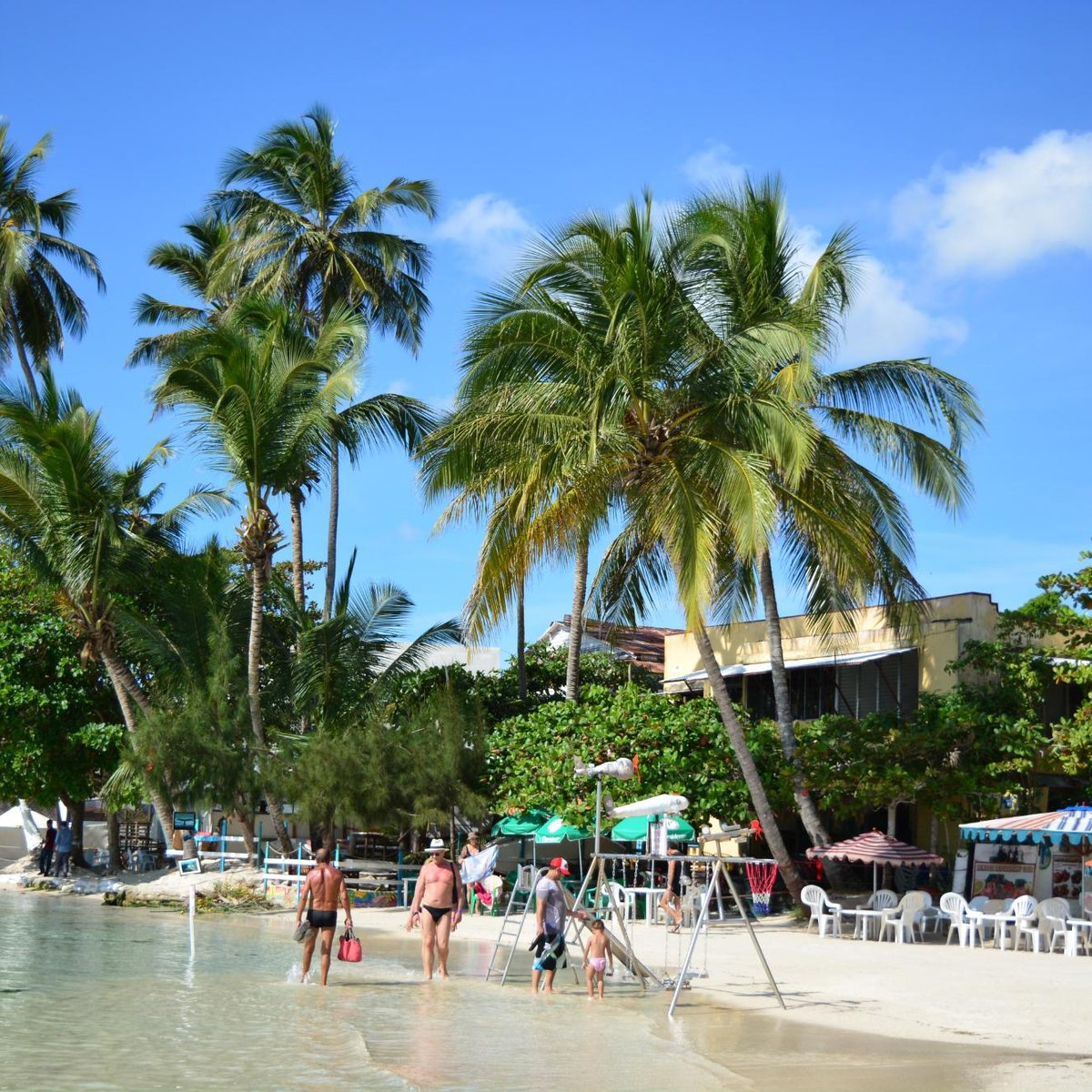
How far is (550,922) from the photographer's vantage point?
14.2 meters

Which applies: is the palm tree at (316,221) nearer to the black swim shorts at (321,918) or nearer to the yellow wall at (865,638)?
the yellow wall at (865,638)

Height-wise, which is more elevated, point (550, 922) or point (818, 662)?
point (818, 662)

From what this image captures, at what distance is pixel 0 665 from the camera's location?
30.1m

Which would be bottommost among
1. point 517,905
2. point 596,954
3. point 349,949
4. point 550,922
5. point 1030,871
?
point 517,905

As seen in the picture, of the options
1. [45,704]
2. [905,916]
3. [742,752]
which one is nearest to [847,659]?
[742,752]

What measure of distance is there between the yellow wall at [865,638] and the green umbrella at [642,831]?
440cm

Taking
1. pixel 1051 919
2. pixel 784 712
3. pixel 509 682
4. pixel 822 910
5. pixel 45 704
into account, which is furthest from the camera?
pixel 509 682

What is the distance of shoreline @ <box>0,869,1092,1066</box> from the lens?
12.1 m

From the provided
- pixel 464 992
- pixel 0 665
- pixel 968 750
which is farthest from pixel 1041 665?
pixel 0 665

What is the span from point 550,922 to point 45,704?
2003 cm

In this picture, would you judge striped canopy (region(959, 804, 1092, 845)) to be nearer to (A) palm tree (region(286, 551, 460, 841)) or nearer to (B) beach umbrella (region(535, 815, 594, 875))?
(B) beach umbrella (region(535, 815, 594, 875))

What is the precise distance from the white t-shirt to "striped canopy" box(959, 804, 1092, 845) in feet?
26.5

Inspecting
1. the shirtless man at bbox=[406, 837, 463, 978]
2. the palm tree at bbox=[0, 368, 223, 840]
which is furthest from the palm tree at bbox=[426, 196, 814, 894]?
the palm tree at bbox=[0, 368, 223, 840]

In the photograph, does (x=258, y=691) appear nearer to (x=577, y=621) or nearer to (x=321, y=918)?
(x=577, y=621)
